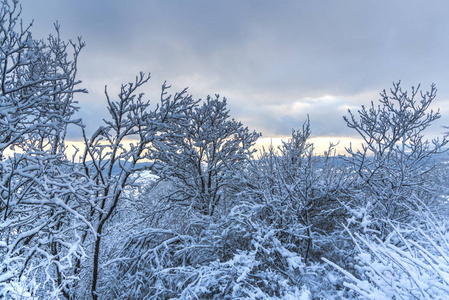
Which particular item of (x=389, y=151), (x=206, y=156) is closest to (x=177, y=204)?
(x=206, y=156)

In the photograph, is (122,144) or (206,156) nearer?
(122,144)

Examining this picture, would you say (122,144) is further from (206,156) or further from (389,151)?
(389,151)

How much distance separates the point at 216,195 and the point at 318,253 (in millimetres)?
4341

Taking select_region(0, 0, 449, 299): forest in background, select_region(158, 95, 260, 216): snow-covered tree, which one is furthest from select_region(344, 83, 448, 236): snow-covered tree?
select_region(158, 95, 260, 216): snow-covered tree

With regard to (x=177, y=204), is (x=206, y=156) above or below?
above

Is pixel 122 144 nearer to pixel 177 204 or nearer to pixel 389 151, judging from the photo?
pixel 177 204

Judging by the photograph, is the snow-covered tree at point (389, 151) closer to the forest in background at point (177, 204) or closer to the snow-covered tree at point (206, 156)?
the forest in background at point (177, 204)

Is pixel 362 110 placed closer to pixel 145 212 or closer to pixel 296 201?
pixel 296 201

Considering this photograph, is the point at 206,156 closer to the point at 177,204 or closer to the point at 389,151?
the point at 177,204

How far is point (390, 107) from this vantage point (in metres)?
7.88

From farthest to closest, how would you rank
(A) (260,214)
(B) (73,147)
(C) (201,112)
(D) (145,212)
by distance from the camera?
1. (C) (201,112)
2. (D) (145,212)
3. (B) (73,147)
4. (A) (260,214)

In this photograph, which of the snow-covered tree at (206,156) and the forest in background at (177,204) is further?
the snow-covered tree at (206,156)

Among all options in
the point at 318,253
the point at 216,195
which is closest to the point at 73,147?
the point at 216,195

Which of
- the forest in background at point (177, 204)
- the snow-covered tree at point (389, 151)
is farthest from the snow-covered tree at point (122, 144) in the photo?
the snow-covered tree at point (389, 151)
